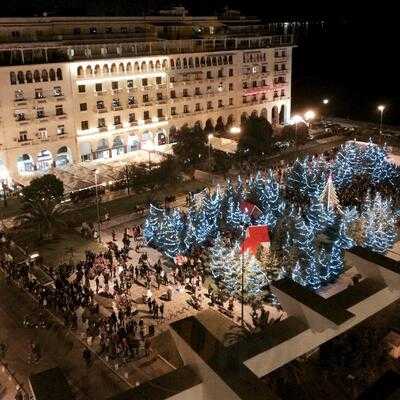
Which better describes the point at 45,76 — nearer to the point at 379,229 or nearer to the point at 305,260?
the point at 305,260

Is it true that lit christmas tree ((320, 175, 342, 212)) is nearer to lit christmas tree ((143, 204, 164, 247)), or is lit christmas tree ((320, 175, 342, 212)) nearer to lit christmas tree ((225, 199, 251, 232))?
lit christmas tree ((225, 199, 251, 232))

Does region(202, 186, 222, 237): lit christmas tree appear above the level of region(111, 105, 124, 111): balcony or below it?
below

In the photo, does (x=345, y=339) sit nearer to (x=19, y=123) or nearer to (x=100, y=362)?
(x=100, y=362)

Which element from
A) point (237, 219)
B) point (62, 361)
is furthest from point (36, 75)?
point (62, 361)

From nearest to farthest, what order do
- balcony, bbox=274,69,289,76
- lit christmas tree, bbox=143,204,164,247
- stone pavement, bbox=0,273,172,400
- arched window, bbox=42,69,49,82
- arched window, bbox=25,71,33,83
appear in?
stone pavement, bbox=0,273,172,400, lit christmas tree, bbox=143,204,164,247, arched window, bbox=25,71,33,83, arched window, bbox=42,69,49,82, balcony, bbox=274,69,289,76

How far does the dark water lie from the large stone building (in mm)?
35508

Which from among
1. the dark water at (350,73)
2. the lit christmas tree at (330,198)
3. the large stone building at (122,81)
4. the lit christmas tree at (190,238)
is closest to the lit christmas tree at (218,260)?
the lit christmas tree at (190,238)

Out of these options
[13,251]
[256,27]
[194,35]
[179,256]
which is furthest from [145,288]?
[256,27]

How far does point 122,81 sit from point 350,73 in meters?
84.6

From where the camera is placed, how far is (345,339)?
20219 millimetres

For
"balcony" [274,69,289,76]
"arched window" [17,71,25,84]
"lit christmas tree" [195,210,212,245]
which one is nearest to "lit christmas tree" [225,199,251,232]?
"lit christmas tree" [195,210,212,245]

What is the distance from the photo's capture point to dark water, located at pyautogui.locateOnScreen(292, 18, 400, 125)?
341 ft

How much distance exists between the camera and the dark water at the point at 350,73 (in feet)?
341

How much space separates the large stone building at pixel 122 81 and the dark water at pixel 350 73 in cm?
3551
